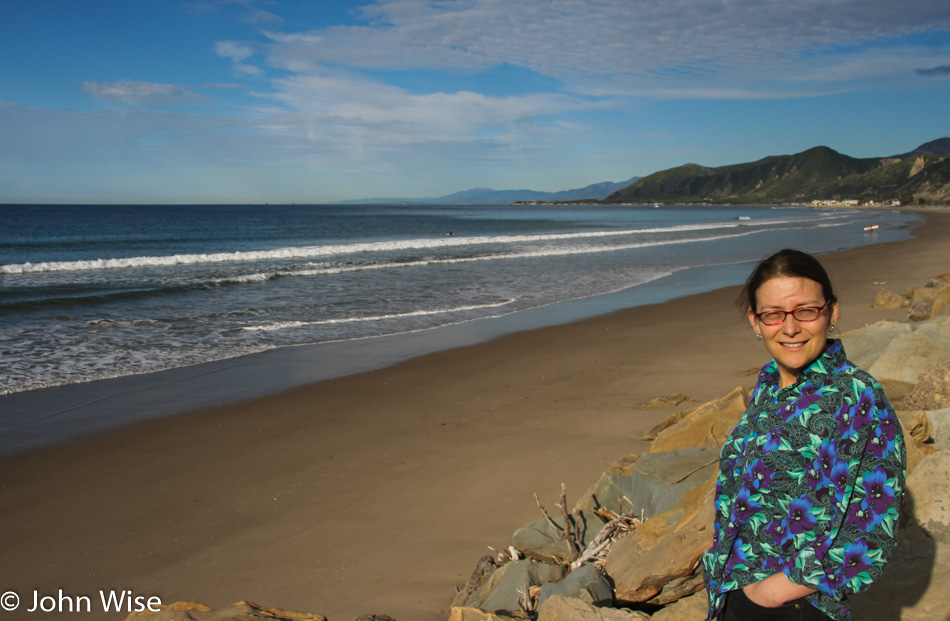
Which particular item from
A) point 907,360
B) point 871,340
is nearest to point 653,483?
point 907,360

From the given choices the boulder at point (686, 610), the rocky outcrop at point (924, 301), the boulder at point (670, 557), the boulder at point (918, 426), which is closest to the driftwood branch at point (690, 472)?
A: the boulder at point (670, 557)

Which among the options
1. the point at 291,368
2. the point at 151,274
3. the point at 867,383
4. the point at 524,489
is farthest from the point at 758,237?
the point at 867,383

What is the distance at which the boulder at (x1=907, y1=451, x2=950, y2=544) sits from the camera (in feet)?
8.72

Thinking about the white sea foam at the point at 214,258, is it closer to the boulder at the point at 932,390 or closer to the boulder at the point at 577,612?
the boulder at the point at 577,612

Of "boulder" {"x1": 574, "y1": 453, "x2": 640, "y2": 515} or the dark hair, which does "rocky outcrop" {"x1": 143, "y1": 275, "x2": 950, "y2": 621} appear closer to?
"boulder" {"x1": 574, "y1": 453, "x2": 640, "y2": 515}

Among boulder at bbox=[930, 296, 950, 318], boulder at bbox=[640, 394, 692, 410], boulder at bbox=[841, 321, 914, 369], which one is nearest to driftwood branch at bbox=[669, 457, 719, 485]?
boulder at bbox=[841, 321, 914, 369]

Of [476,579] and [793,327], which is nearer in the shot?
[793,327]

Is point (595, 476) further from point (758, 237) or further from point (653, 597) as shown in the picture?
point (758, 237)

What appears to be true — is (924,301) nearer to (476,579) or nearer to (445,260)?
(476,579)

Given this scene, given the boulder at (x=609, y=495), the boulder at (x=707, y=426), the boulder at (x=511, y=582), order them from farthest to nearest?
1. the boulder at (x=707, y=426)
2. the boulder at (x=609, y=495)
3. the boulder at (x=511, y=582)

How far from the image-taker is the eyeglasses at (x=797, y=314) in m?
1.86
